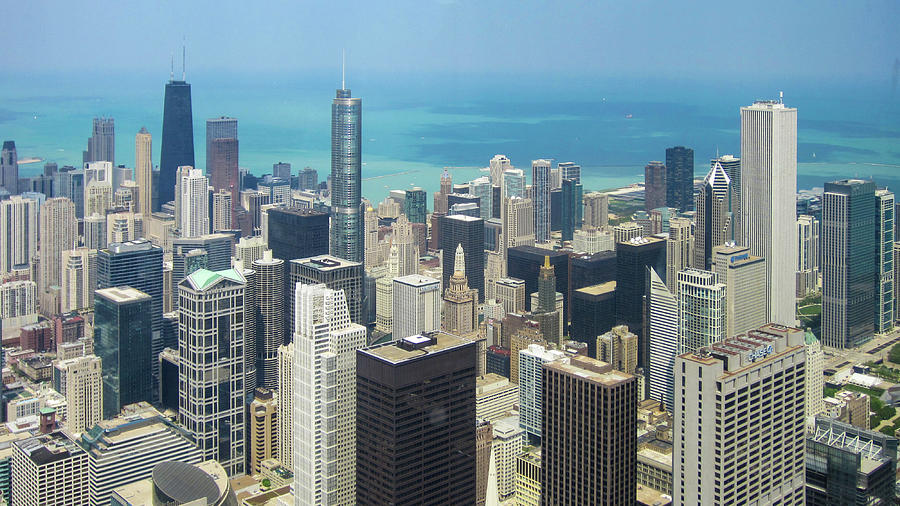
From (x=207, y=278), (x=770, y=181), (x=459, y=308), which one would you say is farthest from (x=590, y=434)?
(x=459, y=308)

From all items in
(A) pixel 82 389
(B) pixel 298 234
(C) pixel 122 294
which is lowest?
(A) pixel 82 389

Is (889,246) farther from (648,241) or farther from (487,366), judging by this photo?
(487,366)

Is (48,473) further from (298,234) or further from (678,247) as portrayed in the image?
(678,247)

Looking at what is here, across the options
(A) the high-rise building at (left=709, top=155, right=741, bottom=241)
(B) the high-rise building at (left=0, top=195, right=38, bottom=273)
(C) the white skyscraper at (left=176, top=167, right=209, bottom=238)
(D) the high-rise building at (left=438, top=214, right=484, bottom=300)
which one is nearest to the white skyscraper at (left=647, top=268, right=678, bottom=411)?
(A) the high-rise building at (left=709, top=155, right=741, bottom=241)

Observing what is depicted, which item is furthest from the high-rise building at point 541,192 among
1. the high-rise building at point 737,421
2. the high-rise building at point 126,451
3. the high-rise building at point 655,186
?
the high-rise building at point 737,421

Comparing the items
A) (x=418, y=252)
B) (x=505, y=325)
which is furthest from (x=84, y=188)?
(x=505, y=325)

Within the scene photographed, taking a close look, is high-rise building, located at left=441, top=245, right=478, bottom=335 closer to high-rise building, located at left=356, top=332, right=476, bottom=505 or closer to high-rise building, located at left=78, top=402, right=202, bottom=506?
high-rise building, located at left=78, top=402, right=202, bottom=506
